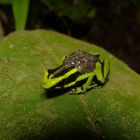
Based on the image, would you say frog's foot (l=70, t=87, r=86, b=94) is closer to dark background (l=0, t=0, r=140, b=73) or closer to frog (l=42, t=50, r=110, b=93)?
frog (l=42, t=50, r=110, b=93)

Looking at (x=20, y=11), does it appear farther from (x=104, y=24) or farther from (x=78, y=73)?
(x=104, y=24)

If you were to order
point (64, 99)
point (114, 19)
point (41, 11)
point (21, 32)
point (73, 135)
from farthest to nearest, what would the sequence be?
point (114, 19) → point (41, 11) → point (21, 32) → point (64, 99) → point (73, 135)

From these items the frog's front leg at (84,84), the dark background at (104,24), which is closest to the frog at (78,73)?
the frog's front leg at (84,84)

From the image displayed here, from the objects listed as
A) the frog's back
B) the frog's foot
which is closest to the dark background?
the frog's back

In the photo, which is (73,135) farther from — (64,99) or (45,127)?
(64,99)

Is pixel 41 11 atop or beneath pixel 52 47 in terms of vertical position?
atop

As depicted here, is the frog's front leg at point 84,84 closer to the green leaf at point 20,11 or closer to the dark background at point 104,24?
the green leaf at point 20,11

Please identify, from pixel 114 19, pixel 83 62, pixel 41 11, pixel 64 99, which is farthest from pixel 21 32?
pixel 114 19
